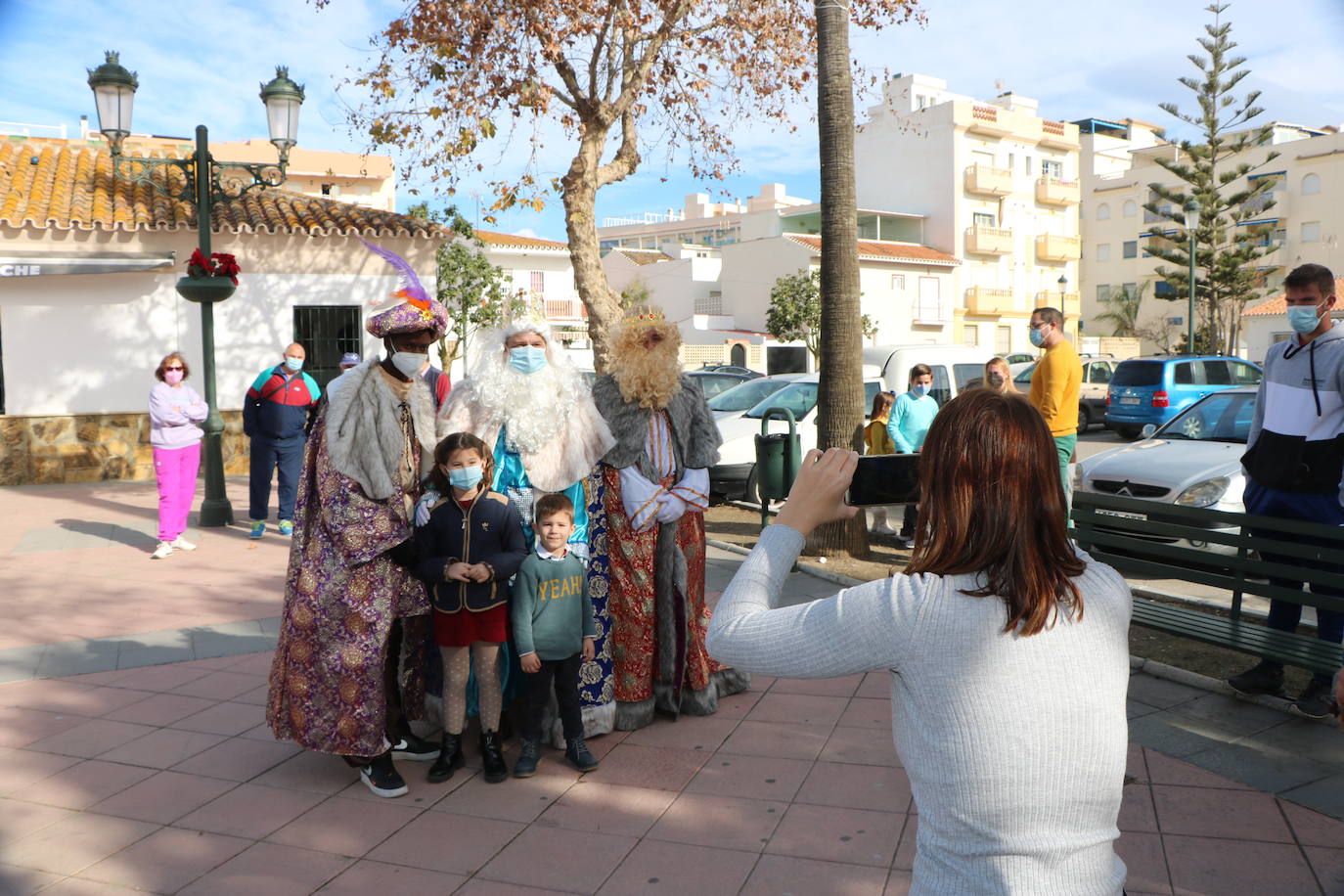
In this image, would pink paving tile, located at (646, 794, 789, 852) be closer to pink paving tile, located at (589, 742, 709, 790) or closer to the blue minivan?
pink paving tile, located at (589, 742, 709, 790)

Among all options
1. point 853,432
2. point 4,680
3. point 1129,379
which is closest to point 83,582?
point 4,680

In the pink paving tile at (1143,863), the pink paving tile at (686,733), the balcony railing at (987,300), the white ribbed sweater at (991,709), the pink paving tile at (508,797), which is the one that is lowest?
the pink paving tile at (508,797)

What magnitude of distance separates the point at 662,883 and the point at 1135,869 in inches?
59.2

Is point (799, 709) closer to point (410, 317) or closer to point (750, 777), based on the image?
point (750, 777)

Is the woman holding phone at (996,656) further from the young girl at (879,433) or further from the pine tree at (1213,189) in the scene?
the pine tree at (1213,189)

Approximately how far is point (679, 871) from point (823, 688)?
1953mm

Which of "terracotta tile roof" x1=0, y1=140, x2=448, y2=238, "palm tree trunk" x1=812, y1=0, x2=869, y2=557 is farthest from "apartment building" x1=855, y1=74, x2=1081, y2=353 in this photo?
"palm tree trunk" x1=812, y1=0, x2=869, y2=557

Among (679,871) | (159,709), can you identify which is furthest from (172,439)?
(679,871)

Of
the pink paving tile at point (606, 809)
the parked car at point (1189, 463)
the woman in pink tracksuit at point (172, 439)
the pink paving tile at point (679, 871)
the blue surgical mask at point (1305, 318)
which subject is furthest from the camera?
the woman in pink tracksuit at point (172, 439)

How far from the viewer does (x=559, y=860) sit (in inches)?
137

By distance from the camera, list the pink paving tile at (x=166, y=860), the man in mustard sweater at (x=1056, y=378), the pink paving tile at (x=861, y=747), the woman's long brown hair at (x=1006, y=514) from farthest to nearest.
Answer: the man in mustard sweater at (x=1056, y=378) → the pink paving tile at (x=861, y=747) → the pink paving tile at (x=166, y=860) → the woman's long brown hair at (x=1006, y=514)

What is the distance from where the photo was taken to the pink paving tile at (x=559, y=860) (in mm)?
3344

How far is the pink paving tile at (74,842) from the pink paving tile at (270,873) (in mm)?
471

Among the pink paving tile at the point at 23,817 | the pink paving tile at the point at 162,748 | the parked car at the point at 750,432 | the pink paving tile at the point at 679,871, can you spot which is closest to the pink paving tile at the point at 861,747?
the pink paving tile at the point at 679,871
